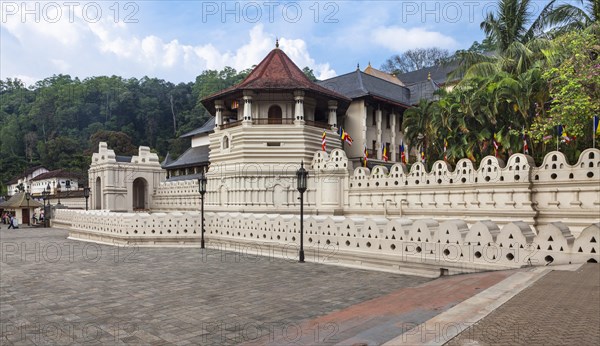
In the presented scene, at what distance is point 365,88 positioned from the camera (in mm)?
37188

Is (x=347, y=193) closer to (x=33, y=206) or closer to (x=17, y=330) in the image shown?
(x=17, y=330)

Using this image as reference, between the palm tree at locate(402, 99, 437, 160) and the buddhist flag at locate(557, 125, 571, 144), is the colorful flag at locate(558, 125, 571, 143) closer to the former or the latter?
the buddhist flag at locate(557, 125, 571, 144)

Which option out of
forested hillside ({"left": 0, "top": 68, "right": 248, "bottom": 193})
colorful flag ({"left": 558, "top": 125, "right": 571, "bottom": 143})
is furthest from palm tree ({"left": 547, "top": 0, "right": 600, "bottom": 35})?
forested hillside ({"left": 0, "top": 68, "right": 248, "bottom": 193})

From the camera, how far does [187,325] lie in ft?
22.5

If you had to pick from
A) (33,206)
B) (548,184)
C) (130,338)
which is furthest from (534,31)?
(33,206)

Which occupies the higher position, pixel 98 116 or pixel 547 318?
pixel 98 116

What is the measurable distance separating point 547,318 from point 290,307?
415 centimetres

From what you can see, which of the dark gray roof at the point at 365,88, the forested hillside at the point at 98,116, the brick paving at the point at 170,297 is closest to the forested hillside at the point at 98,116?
the forested hillside at the point at 98,116

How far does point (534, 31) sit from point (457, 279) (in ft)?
68.0

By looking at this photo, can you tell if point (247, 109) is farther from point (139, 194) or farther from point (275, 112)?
point (139, 194)

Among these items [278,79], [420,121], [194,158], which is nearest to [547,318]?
[420,121]

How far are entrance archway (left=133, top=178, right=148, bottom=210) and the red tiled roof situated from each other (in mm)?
11668

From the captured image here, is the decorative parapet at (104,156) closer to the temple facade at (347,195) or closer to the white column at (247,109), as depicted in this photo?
the temple facade at (347,195)

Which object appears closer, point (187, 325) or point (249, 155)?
point (187, 325)
